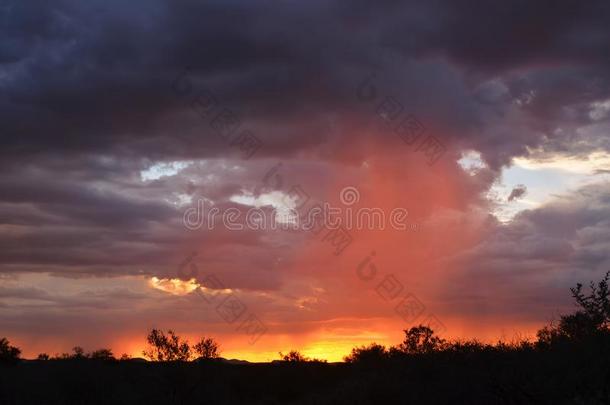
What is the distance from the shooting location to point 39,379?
141 feet

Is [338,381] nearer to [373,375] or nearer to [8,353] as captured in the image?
[373,375]

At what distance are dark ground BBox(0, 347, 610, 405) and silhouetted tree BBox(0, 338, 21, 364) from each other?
8.44m

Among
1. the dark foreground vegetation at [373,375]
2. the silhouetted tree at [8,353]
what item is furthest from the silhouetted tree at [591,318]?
the silhouetted tree at [8,353]

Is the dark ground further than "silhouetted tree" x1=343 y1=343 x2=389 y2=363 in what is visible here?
No

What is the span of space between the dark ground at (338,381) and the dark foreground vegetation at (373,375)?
0.19 ft

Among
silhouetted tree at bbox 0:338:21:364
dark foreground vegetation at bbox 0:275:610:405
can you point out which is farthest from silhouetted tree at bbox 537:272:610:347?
silhouetted tree at bbox 0:338:21:364

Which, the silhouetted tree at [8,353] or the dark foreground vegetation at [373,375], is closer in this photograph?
the dark foreground vegetation at [373,375]

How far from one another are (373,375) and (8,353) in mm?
40191

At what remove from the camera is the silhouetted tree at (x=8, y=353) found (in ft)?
185

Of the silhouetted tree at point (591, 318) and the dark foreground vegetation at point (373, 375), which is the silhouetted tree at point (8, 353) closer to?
the dark foreground vegetation at point (373, 375)

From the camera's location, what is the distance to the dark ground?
18.5 m

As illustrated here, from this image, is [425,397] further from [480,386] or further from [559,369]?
[559,369]

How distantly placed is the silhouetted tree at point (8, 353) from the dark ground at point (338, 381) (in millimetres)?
8439

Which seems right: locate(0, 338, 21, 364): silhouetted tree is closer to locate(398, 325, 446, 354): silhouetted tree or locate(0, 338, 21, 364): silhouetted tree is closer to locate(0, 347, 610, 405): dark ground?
locate(0, 347, 610, 405): dark ground
